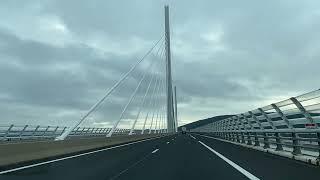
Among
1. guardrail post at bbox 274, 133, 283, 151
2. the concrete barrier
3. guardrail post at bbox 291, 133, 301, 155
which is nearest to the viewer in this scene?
the concrete barrier

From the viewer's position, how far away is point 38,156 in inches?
777

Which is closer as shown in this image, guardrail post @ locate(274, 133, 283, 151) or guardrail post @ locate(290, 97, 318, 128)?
guardrail post @ locate(290, 97, 318, 128)

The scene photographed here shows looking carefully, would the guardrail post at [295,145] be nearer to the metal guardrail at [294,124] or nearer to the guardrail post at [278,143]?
the metal guardrail at [294,124]

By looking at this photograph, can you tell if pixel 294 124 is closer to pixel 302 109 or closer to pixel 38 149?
pixel 302 109

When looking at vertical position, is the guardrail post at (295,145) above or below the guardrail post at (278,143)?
below

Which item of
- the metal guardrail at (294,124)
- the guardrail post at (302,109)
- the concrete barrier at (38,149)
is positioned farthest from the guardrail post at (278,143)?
the concrete barrier at (38,149)

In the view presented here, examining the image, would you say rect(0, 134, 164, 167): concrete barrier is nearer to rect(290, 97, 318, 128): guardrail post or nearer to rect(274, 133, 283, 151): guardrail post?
rect(274, 133, 283, 151): guardrail post

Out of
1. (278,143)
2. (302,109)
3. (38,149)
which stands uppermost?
(302,109)

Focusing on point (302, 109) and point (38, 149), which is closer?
point (302, 109)

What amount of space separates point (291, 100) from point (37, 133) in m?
33.9

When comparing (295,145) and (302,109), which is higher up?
(302,109)

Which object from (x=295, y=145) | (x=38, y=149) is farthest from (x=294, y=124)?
(x=38, y=149)

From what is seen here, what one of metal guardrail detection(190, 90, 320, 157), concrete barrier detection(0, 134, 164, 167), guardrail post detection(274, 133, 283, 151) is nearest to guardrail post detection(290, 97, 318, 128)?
metal guardrail detection(190, 90, 320, 157)

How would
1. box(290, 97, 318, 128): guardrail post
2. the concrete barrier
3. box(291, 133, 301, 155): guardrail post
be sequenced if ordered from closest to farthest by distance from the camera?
the concrete barrier
box(290, 97, 318, 128): guardrail post
box(291, 133, 301, 155): guardrail post
